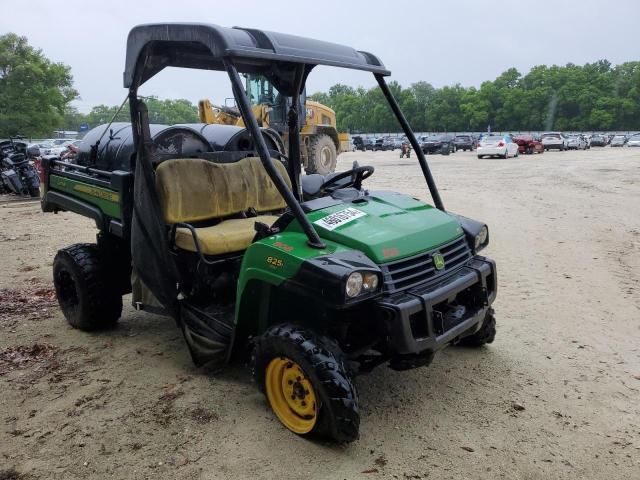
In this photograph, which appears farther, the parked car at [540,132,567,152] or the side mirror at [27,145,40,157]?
the parked car at [540,132,567,152]

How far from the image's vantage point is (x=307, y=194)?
3.95 meters

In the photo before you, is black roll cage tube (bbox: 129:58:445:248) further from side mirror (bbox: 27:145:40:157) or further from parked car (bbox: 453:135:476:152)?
parked car (bbox: 453:135:476:152)

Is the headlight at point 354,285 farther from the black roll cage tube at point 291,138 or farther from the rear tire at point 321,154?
the rear tire at point 321,154

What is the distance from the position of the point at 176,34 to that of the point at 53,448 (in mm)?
2371

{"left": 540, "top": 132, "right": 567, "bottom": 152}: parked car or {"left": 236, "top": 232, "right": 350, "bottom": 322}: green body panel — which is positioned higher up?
{"left": 236, "top": 232, "right": 350, "bottom": 322}: green body panel

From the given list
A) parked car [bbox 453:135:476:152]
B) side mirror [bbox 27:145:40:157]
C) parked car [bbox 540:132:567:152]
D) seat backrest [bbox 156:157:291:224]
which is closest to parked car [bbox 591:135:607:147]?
parked car [bbox 540:132:567:152]

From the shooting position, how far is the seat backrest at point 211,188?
4059 mm

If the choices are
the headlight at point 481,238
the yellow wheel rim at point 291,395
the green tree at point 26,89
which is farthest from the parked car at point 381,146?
the yellow wheel rim at point 291,395

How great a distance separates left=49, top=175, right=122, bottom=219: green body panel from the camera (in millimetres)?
4258

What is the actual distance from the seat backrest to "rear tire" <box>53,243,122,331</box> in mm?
952

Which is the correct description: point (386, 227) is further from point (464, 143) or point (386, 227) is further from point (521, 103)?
point (521, 103)

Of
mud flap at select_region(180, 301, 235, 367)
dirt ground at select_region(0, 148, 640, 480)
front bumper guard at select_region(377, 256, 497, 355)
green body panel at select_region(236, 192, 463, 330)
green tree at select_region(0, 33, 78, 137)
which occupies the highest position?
green tree at select_region(0, 33, 78, 137)

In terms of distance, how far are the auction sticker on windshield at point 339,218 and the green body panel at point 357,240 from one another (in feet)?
0.07

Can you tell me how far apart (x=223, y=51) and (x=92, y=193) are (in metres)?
2.25
